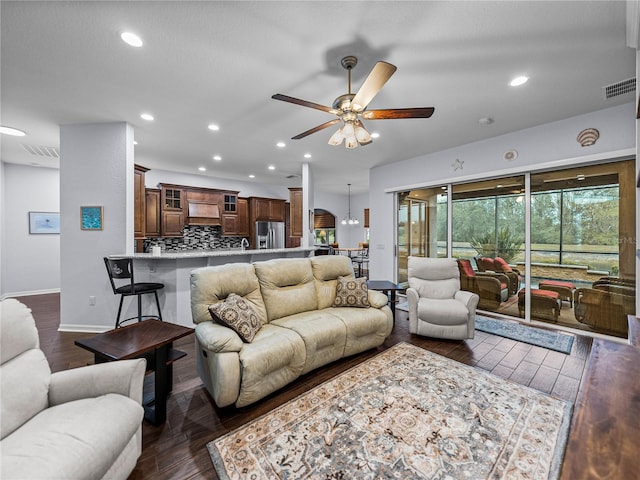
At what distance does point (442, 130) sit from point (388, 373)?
344 centimetres

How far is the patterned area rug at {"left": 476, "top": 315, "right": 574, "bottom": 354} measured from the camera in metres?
3.22

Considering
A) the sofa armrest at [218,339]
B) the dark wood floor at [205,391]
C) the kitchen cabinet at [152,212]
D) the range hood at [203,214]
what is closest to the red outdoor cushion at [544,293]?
the dark wood floor at [205,391]

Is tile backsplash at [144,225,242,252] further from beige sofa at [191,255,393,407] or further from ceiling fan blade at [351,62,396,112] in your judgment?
ceiling fan blade at [351,62,396,112]

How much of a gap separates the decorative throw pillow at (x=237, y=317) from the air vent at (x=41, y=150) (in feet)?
16.4

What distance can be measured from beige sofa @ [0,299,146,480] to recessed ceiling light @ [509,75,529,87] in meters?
3.95

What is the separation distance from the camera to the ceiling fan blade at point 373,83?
1.82 meters

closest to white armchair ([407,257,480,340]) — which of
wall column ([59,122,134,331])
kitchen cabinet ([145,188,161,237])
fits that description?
wall column ([59,122,134,331])

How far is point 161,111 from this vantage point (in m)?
3.34

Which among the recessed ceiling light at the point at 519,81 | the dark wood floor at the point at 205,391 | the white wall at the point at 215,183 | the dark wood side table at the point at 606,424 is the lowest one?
the dark wood floor at the point at 205,391

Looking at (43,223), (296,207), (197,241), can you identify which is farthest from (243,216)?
(43,223)

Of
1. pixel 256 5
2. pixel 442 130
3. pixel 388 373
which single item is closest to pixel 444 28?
pixel 256 5

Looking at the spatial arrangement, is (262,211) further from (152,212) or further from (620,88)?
(620,88)

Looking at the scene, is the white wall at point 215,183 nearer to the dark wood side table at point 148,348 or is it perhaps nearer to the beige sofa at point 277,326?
the beige sofa at point 277,326

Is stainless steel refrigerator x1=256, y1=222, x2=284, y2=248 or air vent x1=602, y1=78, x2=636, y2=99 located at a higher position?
air vent x1=602, y1=78, x2=636, y2=99
